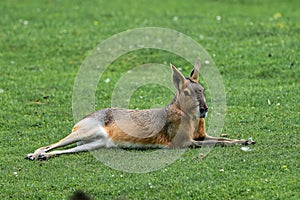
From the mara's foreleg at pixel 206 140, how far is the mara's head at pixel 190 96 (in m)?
0.26

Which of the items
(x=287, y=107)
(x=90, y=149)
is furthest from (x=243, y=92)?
(x=90, y=149)

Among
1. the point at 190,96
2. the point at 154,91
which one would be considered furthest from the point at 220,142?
the point at 154,91

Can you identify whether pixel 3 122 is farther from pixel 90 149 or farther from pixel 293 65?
pixel 293 65

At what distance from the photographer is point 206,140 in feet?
28.7

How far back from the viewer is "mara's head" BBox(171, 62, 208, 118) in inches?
330

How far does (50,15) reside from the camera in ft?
54.3

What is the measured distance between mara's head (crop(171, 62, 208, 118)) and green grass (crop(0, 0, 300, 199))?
1.82ft

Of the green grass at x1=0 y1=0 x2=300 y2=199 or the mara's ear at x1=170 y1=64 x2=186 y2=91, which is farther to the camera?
the mara's ear at x1=170 y1=64 x2=186 y2=91

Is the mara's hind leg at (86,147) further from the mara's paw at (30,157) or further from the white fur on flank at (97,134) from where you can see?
the mara's paw at (30,157)

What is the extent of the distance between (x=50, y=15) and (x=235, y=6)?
4289mm

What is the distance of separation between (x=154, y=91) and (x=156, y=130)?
9.99 feet

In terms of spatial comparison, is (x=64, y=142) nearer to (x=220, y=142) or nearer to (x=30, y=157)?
(x=30, y=157)

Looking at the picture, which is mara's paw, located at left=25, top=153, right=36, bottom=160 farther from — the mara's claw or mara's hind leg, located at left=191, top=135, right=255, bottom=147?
mara's hind leg, located at left=191, top=135, right=255, bottom=147

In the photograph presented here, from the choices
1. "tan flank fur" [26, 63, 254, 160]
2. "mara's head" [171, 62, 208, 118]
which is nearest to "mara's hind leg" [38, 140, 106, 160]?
"tan flank fur" [26, 63, 254, 160]
